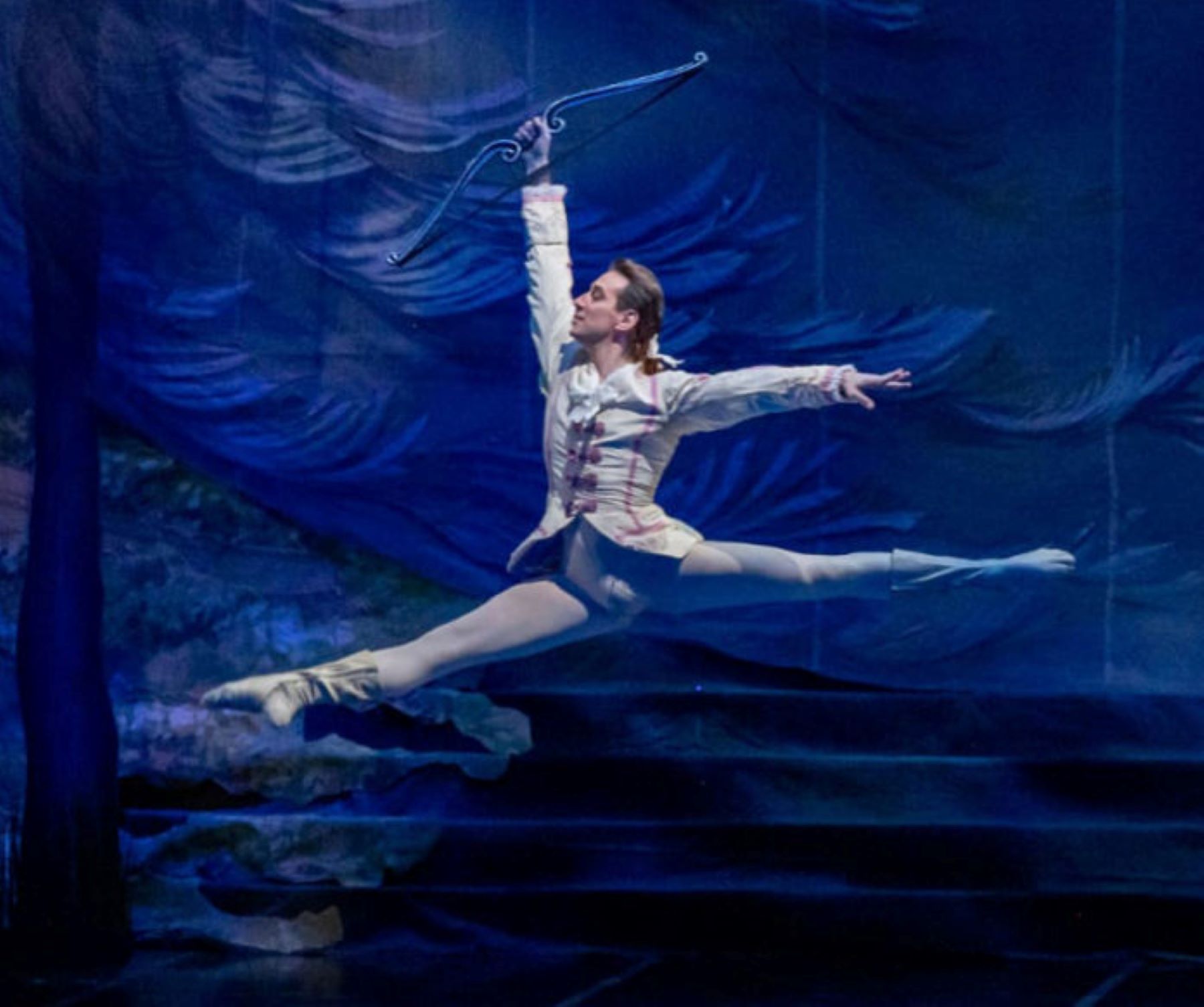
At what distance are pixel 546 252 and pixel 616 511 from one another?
0.74m

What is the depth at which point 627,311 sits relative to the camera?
624 centimetres

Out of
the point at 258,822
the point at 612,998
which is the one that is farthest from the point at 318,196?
the point at 612,998

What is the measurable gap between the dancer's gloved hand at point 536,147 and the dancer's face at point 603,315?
1.12ft

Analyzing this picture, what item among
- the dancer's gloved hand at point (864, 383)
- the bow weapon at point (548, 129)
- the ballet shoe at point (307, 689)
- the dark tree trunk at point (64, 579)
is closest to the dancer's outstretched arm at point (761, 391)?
the dancer's gloved hand at point (864, 383)

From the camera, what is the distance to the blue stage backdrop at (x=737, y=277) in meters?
6.16

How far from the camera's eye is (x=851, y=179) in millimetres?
6238

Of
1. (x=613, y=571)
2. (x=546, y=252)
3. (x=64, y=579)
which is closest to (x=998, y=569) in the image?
(x=613, y=571)

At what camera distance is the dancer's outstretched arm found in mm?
5891

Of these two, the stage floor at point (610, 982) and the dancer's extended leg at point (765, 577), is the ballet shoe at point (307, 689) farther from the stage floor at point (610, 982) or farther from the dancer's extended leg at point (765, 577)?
the dancer's extended leg at point (765, 577)

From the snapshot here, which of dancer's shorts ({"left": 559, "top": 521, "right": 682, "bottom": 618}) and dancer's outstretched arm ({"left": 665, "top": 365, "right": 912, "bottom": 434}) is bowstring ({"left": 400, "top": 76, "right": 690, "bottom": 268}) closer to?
dancer's outstretched arm ({"left": 665, "top": 365, "right": 912, "bottom": 434})

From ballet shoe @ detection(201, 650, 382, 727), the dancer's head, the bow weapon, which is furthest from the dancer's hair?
ballet shoe @ detection(201, 650, 382, 727)

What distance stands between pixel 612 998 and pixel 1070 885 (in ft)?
4.23

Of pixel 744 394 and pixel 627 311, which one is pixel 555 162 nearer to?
pixel 627 311

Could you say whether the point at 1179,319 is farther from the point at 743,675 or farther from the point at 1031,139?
the point at 743,675
